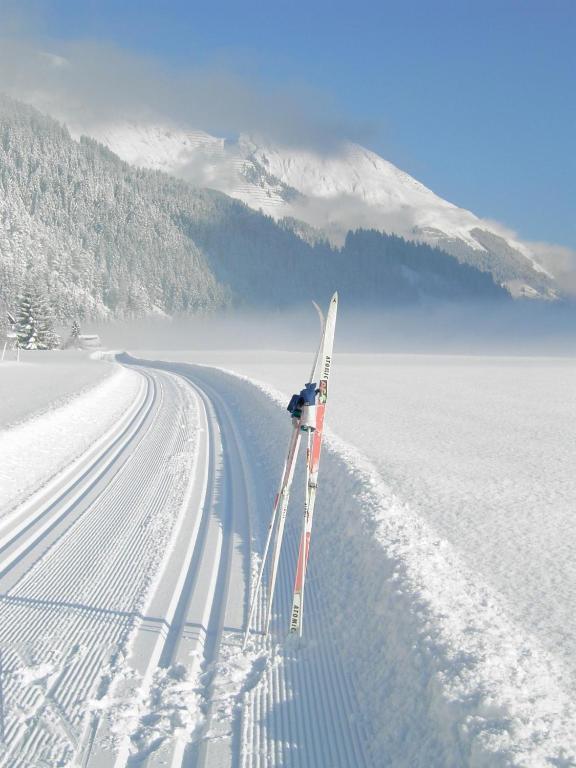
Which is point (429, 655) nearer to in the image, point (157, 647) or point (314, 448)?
point (314, 448)

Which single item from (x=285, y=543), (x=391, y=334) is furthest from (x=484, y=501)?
(x=391, y=334)

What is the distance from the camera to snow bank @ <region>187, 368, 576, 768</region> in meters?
3.39

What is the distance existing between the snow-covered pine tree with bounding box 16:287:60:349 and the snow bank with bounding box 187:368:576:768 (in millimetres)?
69463

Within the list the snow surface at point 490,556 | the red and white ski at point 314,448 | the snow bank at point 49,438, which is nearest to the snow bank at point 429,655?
the snow surface at point 490,556

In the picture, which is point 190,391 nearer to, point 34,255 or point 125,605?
point 125,605

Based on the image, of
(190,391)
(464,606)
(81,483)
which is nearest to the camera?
(464,606)

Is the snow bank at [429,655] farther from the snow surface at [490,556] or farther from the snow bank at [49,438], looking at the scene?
the snow bank at [49,438]

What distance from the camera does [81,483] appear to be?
33.5 feet

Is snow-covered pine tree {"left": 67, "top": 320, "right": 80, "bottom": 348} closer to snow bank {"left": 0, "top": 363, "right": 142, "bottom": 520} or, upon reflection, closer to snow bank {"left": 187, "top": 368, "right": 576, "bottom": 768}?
snow bank {"left": 0, "top": 363, "right": 142, "bottom": 520}

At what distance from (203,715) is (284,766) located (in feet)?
2.34

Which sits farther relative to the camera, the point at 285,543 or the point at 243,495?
the point at 243,495

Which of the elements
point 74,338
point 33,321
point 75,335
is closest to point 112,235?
point 75,335

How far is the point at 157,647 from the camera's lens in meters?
4.84

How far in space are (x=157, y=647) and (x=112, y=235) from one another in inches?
6682
